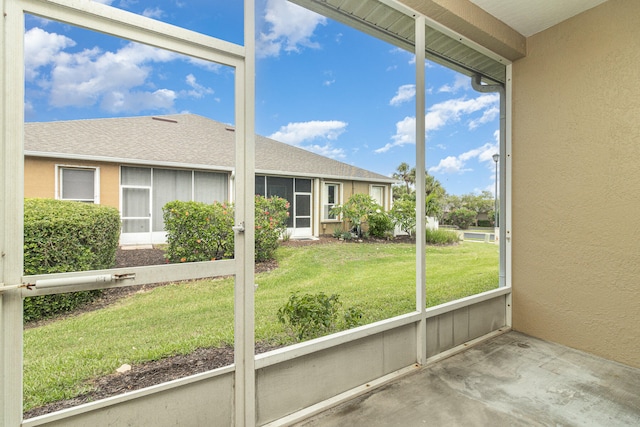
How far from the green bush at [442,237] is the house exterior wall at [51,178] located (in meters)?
2.57

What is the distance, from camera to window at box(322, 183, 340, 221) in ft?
12.4

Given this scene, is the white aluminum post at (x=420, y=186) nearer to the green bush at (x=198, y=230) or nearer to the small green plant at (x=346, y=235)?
the green bush at (x=198, y=230)

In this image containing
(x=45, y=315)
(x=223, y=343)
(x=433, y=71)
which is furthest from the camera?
(x=433, y=71)

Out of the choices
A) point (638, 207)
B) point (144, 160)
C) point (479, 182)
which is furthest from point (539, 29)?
point (144, 160)

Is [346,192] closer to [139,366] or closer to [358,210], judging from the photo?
[358,210]

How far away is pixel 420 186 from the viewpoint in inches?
86.5

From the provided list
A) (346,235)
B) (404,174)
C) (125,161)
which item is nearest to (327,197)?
Answer: (346,235)

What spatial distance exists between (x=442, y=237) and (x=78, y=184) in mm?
3508

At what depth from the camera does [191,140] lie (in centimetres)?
144

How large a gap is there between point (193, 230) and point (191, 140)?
18.3 inches

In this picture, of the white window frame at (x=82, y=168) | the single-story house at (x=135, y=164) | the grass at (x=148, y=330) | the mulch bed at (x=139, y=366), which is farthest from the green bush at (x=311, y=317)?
the white window frame at (x=82, y=168)

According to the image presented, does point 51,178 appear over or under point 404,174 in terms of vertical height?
under

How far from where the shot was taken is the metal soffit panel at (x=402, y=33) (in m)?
2.06

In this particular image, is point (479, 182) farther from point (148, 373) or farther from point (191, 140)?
point (148, 373)
